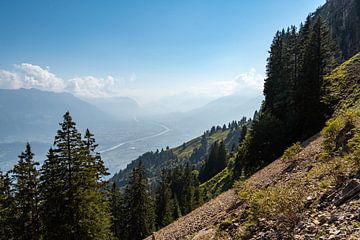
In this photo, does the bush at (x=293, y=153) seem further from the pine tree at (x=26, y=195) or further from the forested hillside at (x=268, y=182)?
the pine tree at (x=26, y=195)

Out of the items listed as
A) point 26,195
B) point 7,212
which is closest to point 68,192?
point 26,195

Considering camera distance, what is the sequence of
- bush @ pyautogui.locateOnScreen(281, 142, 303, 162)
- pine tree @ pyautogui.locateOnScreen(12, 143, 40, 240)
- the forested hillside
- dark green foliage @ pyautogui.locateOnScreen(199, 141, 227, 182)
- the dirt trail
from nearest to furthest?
the forested hillside, the dirt trail, bush @ pyautogui.locateOnScreen(281, 142, 303, 162), pine tree @ pyautogui.locateOnScreen(12, 143, 40, 240), dark green foliage @ pyautogui.locateOnScreen(199, 141, 227, 182)

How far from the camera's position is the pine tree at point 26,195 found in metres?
26.1

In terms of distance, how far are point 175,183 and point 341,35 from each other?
79.8m

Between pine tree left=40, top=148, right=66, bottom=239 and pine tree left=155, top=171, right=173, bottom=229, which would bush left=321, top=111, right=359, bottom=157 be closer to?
pine tree left=40, top=148, right=66, bottom=239

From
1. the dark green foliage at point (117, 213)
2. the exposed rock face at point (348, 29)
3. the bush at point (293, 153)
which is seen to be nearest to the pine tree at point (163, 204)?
the dark green foliage at point (117, 213)

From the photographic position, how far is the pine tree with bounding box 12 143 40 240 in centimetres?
2611

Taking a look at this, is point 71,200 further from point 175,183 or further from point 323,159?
point 175,183

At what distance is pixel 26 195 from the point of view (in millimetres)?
26125

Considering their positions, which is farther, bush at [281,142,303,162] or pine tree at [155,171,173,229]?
pine tree at [155,171,173,229]

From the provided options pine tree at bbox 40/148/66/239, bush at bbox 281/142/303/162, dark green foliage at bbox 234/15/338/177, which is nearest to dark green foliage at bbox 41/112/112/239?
pine tree at bbox 40/148/66/239

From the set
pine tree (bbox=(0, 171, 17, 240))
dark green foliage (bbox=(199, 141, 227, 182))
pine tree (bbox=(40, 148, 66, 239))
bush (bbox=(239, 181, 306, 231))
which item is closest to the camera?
bush (bbox=(239, 181, 306, 231))

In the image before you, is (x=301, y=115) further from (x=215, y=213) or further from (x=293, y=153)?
(x=215, y=213)

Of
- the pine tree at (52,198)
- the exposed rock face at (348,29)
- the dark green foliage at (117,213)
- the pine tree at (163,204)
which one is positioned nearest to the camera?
the pine tree at (52,198)
